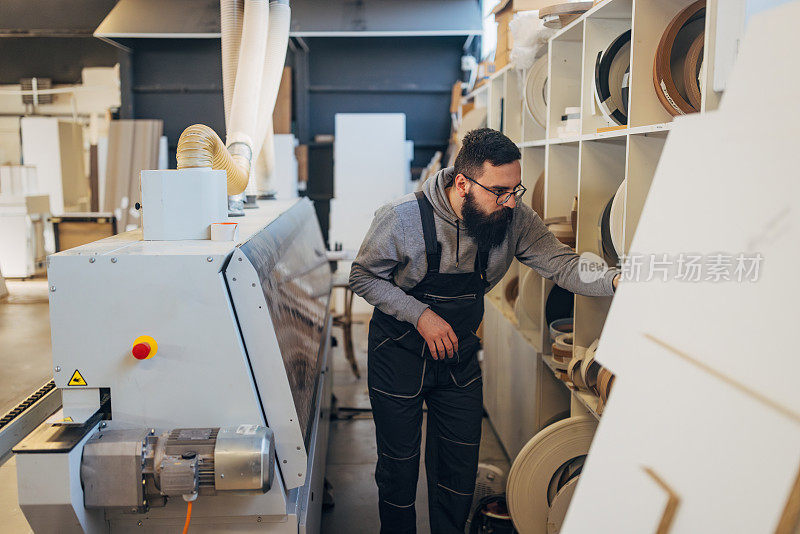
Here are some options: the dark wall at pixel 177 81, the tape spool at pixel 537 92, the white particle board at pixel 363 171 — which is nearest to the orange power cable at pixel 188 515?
the tape spool at pixel 537 92

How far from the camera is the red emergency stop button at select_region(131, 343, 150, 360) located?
1.53 metres

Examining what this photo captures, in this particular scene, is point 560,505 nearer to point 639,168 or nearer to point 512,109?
point 639,168

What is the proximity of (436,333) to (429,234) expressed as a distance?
31cm

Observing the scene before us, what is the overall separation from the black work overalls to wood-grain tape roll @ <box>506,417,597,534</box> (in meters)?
0.17

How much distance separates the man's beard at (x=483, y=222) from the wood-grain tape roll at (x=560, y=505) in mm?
827

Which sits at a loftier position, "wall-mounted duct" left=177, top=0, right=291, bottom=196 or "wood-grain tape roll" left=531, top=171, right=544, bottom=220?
"wall-mounted duct" left=177, top=0, right=291, bottom=196

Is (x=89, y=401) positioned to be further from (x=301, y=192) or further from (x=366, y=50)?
(x=366, y=50)

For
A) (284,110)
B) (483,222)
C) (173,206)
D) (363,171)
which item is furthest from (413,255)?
(284,110)

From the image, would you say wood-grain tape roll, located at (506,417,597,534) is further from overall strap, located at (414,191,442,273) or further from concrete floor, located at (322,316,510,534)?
overall strap, located at (414,191,442,273)

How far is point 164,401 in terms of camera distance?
158 centimetres

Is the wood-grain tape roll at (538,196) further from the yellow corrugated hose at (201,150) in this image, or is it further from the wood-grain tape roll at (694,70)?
the yellow corrugated hose at (201,150)

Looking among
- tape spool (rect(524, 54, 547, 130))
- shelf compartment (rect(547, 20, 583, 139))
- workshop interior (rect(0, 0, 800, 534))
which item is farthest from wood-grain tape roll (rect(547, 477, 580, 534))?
tape spool (rect(524, 54, 547, 130))

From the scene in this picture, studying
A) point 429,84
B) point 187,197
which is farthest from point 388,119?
point 187,197

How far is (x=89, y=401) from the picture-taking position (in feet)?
5.16
